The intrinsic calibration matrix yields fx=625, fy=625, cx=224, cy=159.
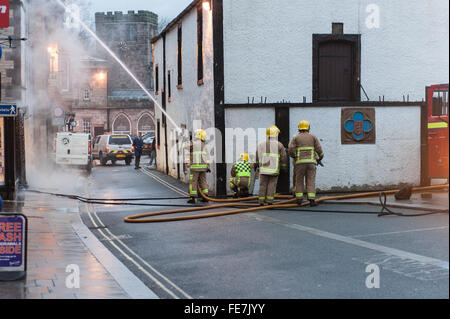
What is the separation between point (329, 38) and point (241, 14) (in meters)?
2.67

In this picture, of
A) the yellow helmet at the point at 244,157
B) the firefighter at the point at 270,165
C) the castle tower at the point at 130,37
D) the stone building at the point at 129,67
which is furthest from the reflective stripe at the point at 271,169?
the castle tower at the point at 130,37

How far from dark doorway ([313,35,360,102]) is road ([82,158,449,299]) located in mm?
5702

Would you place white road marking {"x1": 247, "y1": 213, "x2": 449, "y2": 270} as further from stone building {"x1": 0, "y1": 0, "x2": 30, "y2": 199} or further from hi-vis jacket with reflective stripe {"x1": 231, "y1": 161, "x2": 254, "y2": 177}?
stone building {"x1": 0, "y1": 0, "x2": 30, "y2": 199}

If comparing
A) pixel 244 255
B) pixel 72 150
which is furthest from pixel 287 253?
pixel 72 150

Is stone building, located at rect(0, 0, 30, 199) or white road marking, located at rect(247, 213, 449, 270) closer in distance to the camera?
white road marking, located at rect(247, 213, 449, 270)

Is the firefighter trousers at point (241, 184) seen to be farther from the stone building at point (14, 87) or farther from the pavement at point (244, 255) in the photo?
the stone building at point (14, 87)

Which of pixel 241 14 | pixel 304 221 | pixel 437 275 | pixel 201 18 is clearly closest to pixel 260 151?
pixel 304 221

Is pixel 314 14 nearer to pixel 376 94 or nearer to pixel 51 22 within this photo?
pixel 376 94

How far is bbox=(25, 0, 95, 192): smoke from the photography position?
24766mm

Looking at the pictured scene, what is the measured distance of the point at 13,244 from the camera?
716cm

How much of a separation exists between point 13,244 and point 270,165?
26.2 feet

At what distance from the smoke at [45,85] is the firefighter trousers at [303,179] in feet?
30.3

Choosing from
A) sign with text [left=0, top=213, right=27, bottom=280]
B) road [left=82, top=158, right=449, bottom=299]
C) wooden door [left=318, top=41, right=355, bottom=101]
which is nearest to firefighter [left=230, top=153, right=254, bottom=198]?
road [left=82, top=158, right=449, bottom=299]

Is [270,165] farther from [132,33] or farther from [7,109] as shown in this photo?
[132,33]
